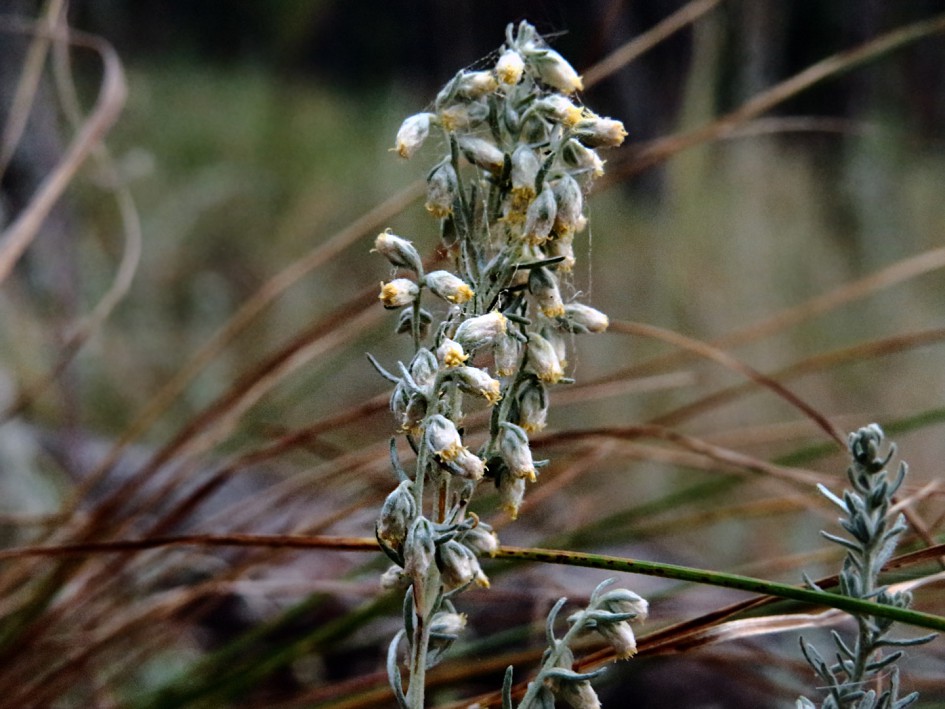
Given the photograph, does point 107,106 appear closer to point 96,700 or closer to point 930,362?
point 96,700

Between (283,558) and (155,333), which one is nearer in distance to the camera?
(283,558)

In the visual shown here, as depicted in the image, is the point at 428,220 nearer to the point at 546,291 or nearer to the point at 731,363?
the point at 731,363

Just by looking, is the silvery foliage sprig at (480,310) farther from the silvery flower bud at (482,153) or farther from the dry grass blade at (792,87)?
the dry grass blade at (792,87)

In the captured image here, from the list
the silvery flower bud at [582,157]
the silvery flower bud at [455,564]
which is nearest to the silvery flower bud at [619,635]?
the silvery flower bud at [455,564]

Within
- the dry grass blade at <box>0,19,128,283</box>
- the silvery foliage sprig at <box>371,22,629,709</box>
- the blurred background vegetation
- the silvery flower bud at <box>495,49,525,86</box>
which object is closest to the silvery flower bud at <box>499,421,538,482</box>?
the silvery foliage sprig at <box>371,22,629,709</box>

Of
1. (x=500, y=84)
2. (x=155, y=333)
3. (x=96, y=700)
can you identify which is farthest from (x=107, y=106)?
(x=155, y=333)

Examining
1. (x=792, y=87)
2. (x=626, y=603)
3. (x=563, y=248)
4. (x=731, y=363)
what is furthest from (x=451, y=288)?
(x=792, y=87)

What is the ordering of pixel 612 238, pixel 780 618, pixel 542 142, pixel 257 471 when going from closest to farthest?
1. pixel 542 142
2. pixel 780 618
3. pixel 257 471
4. pixel 612 238
